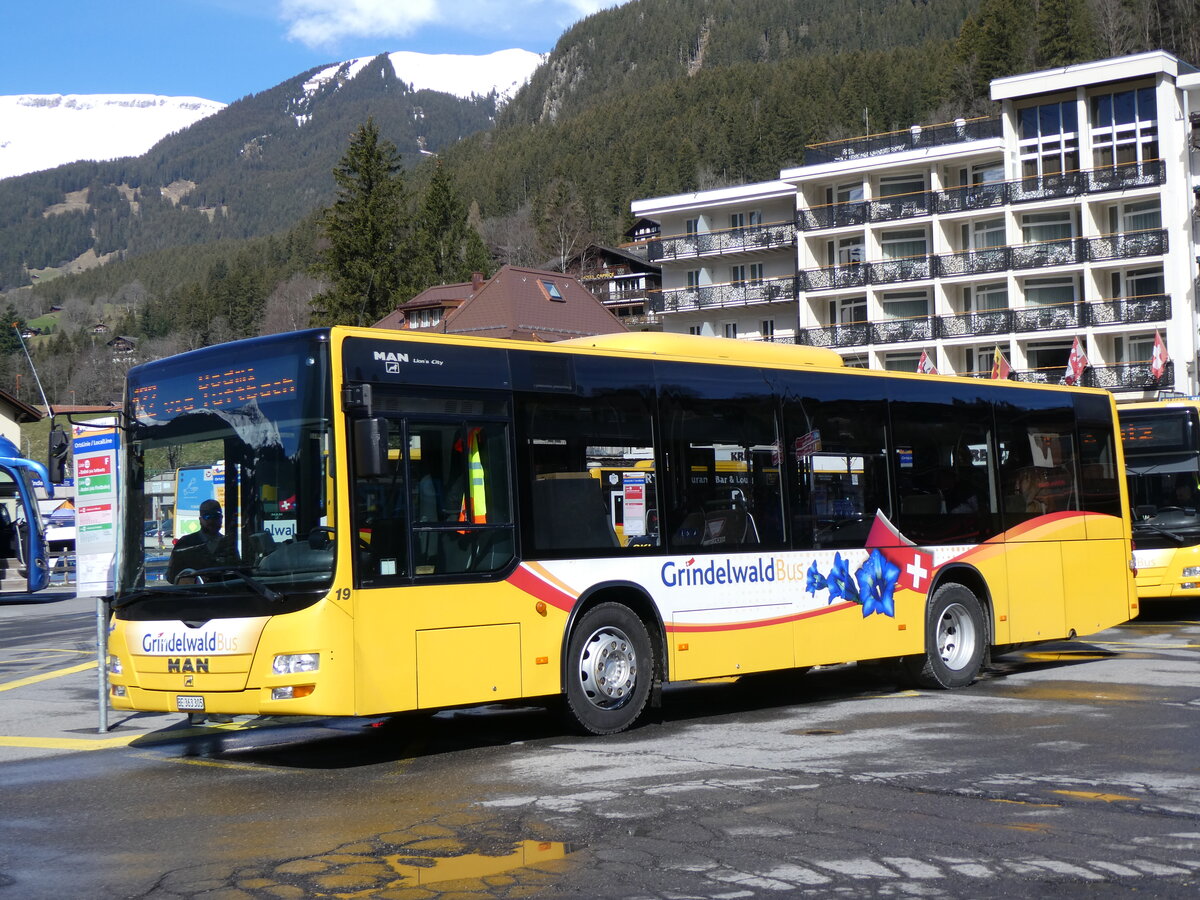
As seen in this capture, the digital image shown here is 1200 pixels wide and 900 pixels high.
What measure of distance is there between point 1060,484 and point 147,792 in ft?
33.5

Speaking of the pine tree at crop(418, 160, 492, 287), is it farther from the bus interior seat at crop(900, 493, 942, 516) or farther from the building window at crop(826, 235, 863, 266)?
the bus interior seat at crop(900, 493, 942, 516)

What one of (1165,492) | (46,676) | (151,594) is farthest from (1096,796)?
(1165,492)

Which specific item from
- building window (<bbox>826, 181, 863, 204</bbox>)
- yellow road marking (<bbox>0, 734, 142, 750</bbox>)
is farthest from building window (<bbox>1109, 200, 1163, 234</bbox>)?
yellow road marking (<bbox>0, 734, 142, 750</bbox>)

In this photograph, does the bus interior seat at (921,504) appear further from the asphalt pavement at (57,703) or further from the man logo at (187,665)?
the asphalt pavement at (57,703)

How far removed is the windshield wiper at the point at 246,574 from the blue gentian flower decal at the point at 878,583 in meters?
5.72

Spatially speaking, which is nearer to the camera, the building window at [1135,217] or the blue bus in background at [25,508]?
the blue bus in background at [25,508]

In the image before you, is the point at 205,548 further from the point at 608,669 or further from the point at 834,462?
the point at 834,462

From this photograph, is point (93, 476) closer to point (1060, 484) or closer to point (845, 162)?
point (1060, 484)

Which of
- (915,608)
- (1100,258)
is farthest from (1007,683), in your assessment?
(1100,258)

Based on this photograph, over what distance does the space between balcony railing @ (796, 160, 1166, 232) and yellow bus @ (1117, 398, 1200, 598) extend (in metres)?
43.4

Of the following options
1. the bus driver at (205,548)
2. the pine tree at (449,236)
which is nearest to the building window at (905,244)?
the pine tree at (449,236)

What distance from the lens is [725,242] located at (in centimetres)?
7844

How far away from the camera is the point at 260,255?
542 ft

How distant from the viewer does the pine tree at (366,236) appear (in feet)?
230
